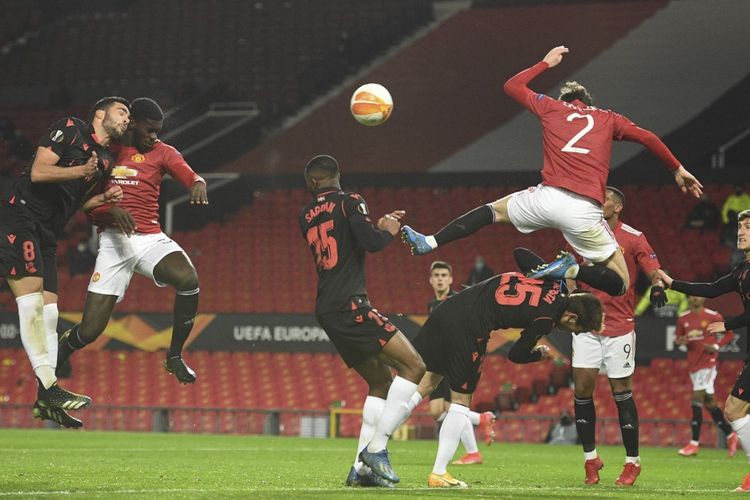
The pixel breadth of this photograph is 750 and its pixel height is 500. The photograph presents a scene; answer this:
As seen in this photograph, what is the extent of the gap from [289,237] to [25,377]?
6.41 metres

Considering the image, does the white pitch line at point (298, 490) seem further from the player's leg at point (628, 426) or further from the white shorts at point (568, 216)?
the white shorts at point (568, 216)

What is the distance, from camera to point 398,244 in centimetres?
2527

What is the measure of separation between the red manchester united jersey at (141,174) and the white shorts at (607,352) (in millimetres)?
3848

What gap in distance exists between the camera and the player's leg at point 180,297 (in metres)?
9.86

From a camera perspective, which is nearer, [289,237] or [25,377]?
[25,377]

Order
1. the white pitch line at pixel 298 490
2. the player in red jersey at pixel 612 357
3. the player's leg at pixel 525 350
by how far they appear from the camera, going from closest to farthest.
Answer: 1. the white pitch line at pixel 298 490
2. the player's leg at pixel 525 350
3. the player in red jersey at pixel 612 357

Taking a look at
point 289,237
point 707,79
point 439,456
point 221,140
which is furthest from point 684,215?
point 439,456

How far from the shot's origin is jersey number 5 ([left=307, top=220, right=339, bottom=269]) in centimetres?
866

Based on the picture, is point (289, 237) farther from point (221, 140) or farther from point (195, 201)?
point (195, 201)

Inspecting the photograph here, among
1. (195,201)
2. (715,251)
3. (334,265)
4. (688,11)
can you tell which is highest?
(688,11)

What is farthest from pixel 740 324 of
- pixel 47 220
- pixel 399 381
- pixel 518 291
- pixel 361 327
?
pixel 47 220

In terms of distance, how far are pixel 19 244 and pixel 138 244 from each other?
1.44 metres

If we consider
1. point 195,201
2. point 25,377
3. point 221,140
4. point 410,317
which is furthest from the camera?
point 221,140

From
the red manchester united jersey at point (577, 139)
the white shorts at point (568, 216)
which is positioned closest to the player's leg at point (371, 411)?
the white shorts at point (568, 216)
